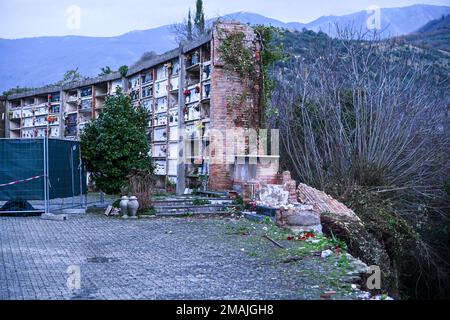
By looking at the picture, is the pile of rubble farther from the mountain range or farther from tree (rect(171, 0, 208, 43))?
tree (rect(171, 0, 208, 43))

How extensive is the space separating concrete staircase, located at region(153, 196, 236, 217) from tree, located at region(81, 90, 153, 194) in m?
1.28

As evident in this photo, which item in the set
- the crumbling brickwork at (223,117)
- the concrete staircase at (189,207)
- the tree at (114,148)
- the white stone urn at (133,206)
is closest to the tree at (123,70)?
the tree at (114,148)

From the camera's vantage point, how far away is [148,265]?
7.28 meters

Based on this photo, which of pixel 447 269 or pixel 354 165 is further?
pixel 447 269

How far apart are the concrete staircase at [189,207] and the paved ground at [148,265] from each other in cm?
163

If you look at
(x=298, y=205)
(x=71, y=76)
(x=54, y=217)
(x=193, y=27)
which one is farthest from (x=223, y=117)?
(x=193, y=27)

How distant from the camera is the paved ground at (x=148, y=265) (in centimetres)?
584

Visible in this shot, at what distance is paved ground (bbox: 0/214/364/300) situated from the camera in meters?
5.84

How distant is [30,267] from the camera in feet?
23.5

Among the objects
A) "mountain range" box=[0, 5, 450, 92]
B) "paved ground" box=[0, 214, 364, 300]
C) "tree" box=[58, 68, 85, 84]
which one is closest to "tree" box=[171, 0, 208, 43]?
"mountain range" box=[0, 5, 450, 92]
